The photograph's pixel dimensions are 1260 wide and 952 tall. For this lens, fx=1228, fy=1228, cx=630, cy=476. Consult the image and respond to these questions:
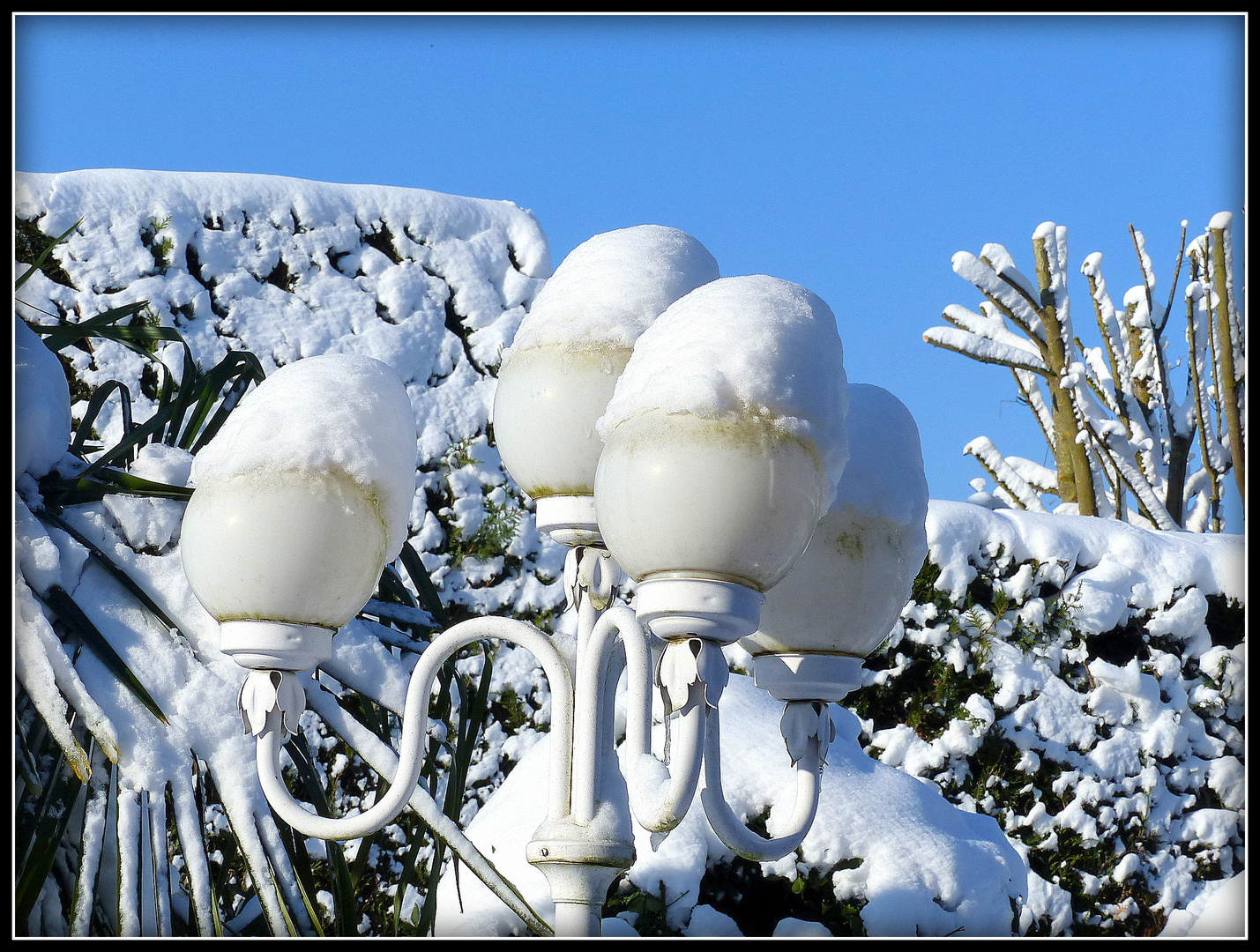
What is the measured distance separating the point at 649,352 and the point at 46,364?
100cm

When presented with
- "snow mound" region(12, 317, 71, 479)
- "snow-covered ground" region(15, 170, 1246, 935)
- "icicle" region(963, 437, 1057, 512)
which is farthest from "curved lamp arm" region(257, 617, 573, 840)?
"icicle" region(963, 437, 1057, 512)

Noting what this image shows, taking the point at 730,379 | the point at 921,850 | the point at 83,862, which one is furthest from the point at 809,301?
the point at 921,850

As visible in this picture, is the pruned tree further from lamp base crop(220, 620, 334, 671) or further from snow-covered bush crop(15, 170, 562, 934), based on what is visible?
lamp base crop(220, 620, 334, 671)

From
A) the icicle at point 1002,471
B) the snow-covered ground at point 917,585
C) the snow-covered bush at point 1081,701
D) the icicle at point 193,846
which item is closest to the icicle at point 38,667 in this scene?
the icicle at point 193,846

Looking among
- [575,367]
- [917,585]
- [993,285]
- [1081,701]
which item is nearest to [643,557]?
[575,367]

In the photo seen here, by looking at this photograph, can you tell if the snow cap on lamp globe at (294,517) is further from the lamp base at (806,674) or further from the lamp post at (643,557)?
the lamp base at (806,674)

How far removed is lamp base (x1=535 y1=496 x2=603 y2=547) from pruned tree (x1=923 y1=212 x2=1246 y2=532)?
13.8 ft

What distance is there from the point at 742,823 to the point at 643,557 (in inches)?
14.5

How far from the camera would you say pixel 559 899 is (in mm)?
1176

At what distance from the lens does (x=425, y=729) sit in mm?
1255

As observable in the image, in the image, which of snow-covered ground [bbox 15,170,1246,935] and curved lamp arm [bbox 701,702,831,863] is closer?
curved lamp arm [bbox 701,702,831,863]

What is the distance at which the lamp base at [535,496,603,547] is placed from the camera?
4.07 feet

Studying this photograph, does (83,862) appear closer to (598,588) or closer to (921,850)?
(598,588)

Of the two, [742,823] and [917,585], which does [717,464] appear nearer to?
[742,823]
